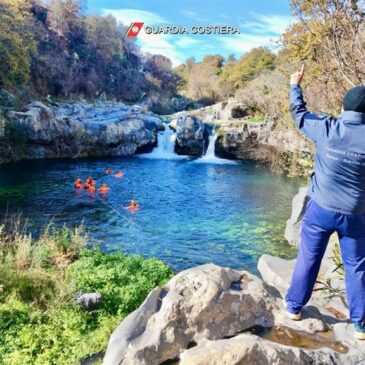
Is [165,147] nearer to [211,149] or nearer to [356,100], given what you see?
[211,149]

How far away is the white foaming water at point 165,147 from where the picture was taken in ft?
99.7

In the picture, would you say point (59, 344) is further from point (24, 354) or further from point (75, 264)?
point (75, 264)

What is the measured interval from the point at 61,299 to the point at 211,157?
83.7 feet

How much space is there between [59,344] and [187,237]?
7468 mm

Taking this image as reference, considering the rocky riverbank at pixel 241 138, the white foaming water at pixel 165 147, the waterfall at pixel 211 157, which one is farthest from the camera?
the white foaming water at pixel 165 147

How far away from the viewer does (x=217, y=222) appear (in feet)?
45.0

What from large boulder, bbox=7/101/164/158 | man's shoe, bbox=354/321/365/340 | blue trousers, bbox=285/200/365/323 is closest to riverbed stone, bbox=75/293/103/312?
blue trousers, bbox=285/200/365/323

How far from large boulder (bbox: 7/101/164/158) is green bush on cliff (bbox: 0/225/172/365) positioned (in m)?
20.0

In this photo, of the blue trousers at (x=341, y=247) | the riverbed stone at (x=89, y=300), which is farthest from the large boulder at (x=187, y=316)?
the riverbed stone at (x=89, y=300)

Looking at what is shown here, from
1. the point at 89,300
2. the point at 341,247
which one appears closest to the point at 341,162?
the point at 341,247

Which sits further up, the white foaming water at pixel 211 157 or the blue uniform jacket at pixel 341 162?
the blue uniform jacket at pixel 341 162

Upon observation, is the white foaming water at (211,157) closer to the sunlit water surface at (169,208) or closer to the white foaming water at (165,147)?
the white foaming water at (165,147)

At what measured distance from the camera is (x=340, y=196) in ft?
12.3

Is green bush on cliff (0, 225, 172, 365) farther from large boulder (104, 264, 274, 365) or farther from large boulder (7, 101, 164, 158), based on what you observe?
large boulder (7, 101, 164, 158)
